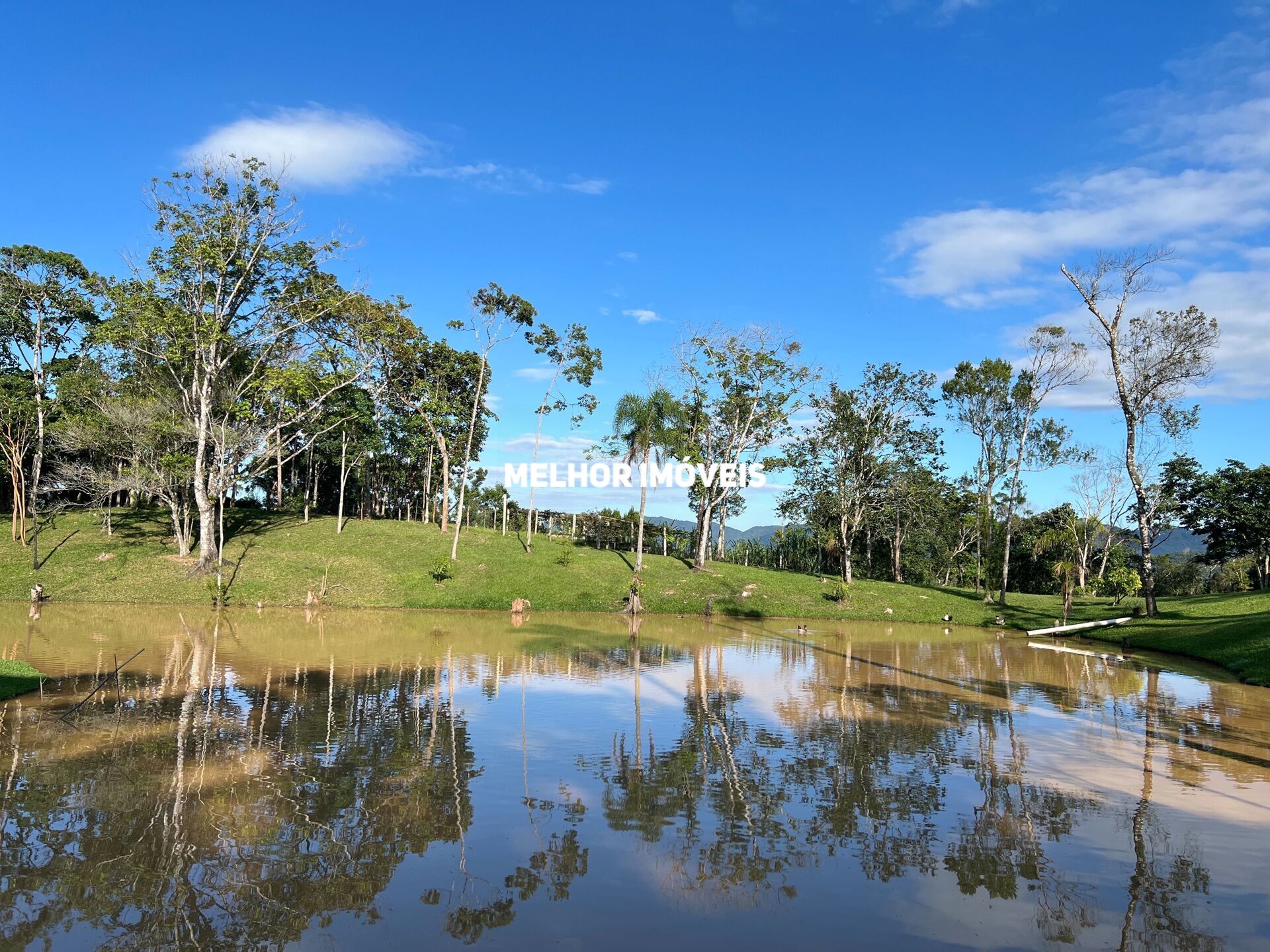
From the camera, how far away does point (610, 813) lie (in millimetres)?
9414

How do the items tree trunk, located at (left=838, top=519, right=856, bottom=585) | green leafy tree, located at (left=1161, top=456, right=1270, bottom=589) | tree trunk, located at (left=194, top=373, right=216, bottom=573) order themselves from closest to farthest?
tree trunk, located at (left=194, top=373, right=216, bottom=573), tree trunk, located at (left=838, top=519, right=856, bottom=585), green leafy tree, located at (left=1161, top=456, right=1270, bottom=589)

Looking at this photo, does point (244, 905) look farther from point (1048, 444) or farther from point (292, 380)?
point (1048, 444)

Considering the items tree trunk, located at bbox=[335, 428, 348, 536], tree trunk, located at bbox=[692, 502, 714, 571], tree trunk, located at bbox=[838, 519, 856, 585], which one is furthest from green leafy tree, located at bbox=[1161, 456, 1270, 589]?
tree trunk, located at bbox=[335, 428, 348, 536]

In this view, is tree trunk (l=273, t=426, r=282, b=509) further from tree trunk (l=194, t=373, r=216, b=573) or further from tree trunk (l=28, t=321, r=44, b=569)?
tree trunk (l=28, t=321, r=44, b=569)

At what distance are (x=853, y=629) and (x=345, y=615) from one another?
73.1 feet

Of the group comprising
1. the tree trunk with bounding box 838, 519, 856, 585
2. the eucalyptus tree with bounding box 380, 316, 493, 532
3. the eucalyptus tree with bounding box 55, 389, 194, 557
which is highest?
the eucalyptus tree with bounding box 380, 316, 493, 532

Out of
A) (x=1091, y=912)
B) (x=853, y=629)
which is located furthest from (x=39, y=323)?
(x=1091, y=912)

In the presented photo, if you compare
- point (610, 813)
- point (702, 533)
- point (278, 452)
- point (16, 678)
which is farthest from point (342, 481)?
point (610, 813)

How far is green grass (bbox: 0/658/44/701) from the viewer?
563 inches

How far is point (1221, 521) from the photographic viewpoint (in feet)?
181

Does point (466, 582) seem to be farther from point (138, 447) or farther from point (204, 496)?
point (138, 447)

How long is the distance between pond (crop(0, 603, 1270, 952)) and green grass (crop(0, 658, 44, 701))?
50 cm

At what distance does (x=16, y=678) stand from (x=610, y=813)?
43.3ft

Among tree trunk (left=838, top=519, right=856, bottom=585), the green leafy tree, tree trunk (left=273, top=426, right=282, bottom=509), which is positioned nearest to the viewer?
tree trunk (left=273, top=426, right=282, bottom=509)
